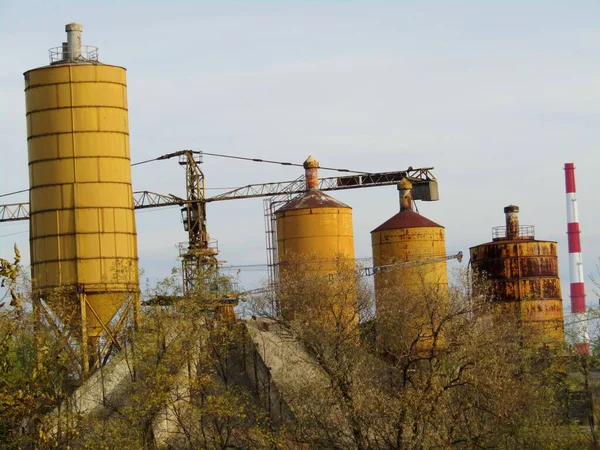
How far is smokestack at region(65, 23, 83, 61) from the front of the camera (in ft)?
138

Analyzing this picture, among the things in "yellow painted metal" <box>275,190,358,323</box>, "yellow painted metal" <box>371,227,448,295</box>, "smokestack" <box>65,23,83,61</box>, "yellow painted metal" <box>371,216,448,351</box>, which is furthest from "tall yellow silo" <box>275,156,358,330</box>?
"smokestack" <box>65,23,83,61</box>

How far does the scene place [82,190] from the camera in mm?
40094

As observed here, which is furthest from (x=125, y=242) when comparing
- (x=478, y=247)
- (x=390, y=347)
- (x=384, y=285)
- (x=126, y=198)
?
(x=478, y=247)

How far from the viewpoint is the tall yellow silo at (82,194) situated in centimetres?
4006

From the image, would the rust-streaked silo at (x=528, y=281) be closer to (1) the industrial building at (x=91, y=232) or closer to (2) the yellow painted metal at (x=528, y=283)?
(2) the yellow painted metal at (x=528, y=283)

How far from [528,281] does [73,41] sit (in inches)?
925

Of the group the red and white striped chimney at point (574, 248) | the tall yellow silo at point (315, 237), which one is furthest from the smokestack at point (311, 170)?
the red and white striped chimney at point (574, 248)

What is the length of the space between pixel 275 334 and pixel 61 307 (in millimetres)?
8598

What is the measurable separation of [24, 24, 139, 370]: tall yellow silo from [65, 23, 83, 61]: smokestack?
110 cm

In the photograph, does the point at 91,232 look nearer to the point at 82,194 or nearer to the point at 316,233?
the point at 82,194

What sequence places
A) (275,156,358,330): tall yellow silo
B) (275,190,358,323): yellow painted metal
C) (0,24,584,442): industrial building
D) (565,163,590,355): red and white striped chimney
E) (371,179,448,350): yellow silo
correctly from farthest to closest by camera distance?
(565,163,590,355): red and white striped chimney
(371,179,448,350): yellow silo
(275,190,358,323): yellow painted metal
(275,156,358,330): tall yellow silo
(0,24,584,442): industrial building

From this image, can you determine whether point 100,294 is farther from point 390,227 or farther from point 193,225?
point 193,225

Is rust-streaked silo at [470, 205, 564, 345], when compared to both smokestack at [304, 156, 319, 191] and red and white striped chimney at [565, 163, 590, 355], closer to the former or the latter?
smokestack at [304, 156, 319, 191]

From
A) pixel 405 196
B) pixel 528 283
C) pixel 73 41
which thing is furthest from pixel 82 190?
pixel 528 283
